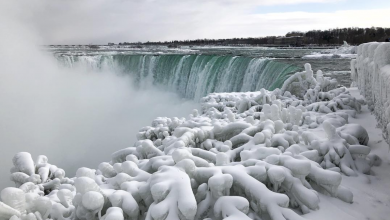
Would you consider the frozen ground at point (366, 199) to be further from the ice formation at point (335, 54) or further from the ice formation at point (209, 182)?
the ice formation at point (335, 54)

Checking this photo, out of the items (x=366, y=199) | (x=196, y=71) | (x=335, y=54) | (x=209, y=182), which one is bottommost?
(x=366, y=199)

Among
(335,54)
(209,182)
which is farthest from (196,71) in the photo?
(209,182)

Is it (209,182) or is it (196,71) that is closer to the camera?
(209,182)

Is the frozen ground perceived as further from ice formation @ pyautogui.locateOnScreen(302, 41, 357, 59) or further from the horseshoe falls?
ice formation @ pyautogui.locateOnScreen(302, 41, 357, 59)

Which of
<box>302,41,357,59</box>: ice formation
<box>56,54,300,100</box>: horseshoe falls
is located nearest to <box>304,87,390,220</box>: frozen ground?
<box>56,54,300,100</box>: horseshoe falls

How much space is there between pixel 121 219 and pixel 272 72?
11.3m

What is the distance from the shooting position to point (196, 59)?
61.8 feet

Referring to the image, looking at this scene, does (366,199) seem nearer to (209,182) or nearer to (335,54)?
(209,182)

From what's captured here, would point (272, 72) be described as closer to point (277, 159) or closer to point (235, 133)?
point (235, 133)

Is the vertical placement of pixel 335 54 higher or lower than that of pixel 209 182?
higher

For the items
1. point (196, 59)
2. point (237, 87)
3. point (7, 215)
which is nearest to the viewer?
point (7, 215)

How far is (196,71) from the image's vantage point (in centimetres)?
1834

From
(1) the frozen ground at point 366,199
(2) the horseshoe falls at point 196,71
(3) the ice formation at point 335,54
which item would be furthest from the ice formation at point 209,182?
(3) the ice formation at point 335,54

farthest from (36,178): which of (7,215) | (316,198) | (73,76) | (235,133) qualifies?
(73,76)
